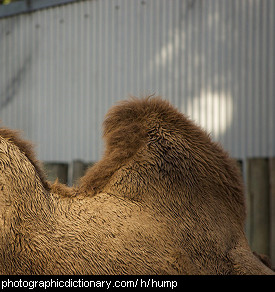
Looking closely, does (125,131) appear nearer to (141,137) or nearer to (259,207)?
(141,137)

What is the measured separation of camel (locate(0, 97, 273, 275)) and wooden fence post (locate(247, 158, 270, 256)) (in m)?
3.13

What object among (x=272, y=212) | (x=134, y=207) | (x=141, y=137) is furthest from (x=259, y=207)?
(x=134, y=207)

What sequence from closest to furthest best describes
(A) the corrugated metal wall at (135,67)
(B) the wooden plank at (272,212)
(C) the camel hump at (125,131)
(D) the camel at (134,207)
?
(D) the camel at (134,207)
(C) the camel hump at (125,131)
(B) the wooden plank at (272,212)
(A) the corrugated metal wall at (135,67)

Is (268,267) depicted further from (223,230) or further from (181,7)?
(181,7)

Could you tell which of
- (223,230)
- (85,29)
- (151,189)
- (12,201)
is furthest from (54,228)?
(85,29)

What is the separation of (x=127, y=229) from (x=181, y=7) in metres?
6.46

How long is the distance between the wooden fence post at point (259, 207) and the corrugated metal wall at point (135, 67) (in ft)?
5.75

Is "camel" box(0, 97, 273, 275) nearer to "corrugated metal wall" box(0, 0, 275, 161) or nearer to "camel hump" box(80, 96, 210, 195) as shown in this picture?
"camel hump" box(80, 96, 210, 195)

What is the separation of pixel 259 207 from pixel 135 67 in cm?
392

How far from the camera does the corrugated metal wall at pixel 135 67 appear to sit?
7.18 meters

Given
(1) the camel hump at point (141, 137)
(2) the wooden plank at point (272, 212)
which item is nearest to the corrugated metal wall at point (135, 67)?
(2) the wooden plank at point (272, 212)

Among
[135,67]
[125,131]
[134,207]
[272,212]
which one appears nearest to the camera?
[134,207]

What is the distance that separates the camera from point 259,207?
522cm

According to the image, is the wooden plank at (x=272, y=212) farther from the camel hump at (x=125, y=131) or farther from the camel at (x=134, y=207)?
the camel hump at (x=125, y=131)
